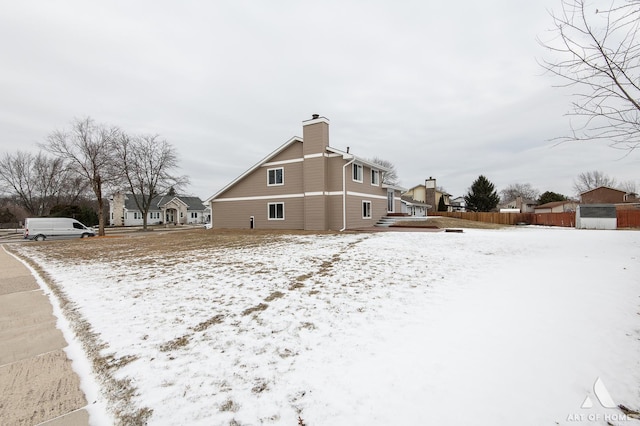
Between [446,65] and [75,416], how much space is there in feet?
55.4

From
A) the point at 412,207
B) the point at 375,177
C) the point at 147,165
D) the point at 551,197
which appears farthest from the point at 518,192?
the point at 147,165

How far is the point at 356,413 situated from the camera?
89.7 inches

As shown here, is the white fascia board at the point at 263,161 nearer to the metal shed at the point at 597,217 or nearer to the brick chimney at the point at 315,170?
the brick chimney at the point at 315,170

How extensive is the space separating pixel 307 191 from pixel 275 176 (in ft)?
11.9

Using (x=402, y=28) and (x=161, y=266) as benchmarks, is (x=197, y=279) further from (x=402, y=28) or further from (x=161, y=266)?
(x=402, y=28)

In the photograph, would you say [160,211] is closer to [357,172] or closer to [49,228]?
[49,228]

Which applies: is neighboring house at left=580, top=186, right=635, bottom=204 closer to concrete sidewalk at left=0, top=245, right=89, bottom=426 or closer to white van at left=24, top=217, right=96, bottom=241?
concrete sidewalk at left=0, top=245, right=89, bottom=426

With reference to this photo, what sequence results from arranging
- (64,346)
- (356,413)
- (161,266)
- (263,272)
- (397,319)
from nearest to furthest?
(356,413) → (64,346) → (397,319) → (263,272) → (161,266)

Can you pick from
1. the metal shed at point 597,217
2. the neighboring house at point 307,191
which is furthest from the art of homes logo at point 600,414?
the metal shed at point 597,217

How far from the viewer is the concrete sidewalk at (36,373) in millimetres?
2404

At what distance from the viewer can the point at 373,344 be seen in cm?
342

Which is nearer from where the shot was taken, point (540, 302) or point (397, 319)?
point (397, 319)

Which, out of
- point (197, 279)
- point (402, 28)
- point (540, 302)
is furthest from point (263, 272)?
point (402, 28)

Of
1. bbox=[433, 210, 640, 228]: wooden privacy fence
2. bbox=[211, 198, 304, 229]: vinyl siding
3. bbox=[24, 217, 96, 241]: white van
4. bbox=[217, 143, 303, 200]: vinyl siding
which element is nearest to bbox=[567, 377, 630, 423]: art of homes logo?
bbox=[211, 198, 304, 229]: vinyl siding
